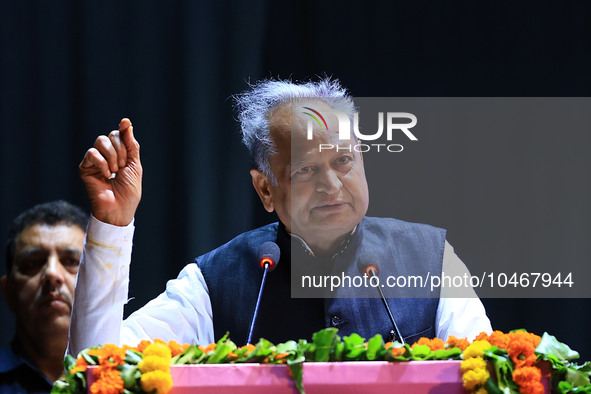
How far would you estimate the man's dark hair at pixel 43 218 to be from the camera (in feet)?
10.3

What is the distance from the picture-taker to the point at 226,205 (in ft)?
10.0

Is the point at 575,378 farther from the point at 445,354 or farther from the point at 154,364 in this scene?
the point at 154,364

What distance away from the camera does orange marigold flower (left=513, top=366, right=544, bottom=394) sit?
4.27ft

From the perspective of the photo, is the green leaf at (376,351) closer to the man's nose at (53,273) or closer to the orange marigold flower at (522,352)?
the orange marigold flower at (522,352)

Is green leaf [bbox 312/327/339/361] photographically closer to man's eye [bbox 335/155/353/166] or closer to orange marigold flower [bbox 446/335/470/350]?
orange marigold flower [bbox 446/335/470/350]

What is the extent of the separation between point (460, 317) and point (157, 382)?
1028 millimetres

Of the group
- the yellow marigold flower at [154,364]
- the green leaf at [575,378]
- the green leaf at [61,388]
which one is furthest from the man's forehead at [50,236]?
the green leaf at [575,378]

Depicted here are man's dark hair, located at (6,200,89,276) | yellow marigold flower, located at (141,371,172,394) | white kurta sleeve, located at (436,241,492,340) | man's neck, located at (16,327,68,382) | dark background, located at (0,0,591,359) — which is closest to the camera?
yellow marigold flower, located at (141,371,172,394)

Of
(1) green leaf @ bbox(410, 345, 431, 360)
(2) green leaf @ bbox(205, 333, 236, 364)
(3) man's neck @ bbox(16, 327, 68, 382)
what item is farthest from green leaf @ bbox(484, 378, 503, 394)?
(3) man's neck @ bbox(16, 327, 68, 382)

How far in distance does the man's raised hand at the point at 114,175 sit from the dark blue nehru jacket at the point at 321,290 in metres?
0.44

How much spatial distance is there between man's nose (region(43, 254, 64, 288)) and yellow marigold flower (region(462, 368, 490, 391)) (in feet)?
6.97

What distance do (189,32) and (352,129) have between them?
3.62 ft

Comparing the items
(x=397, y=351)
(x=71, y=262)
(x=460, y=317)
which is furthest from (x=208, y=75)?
(x=397, y=351)

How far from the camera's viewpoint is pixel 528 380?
1.31m
